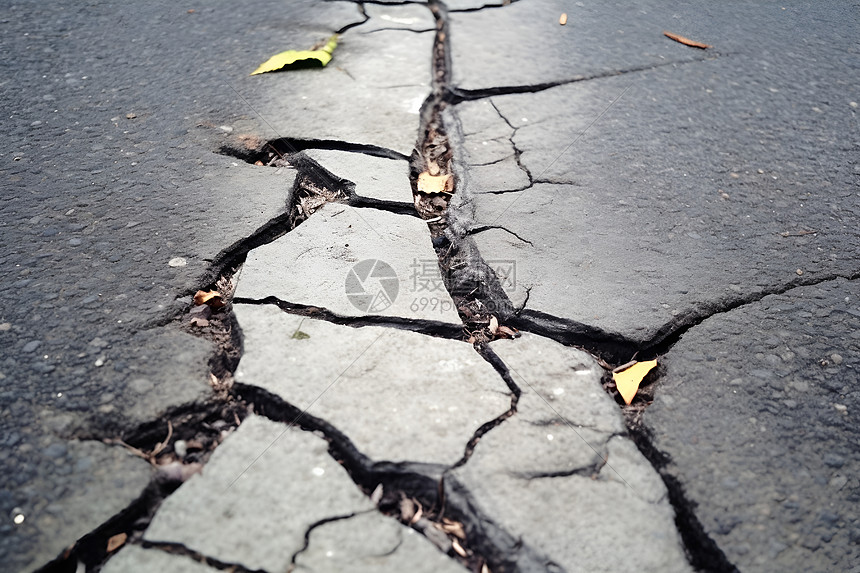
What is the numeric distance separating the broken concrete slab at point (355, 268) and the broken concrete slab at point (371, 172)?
0.29 ft

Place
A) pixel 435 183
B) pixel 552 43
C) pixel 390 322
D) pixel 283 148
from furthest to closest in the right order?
pixel 552 43 → pixel 283 148 → pixel 435 183 → pixel 390 322

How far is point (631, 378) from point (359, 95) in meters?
1.57

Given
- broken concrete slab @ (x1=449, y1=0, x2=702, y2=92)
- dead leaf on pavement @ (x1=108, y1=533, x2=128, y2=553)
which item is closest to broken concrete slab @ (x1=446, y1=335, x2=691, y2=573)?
dead leaf on pavement @ (x1=108, y1=533, x2=128, y2=553)

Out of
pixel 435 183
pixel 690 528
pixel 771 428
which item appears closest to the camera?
pixel 690 528

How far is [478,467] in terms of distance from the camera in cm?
127

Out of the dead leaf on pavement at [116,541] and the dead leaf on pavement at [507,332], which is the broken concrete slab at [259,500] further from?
the dead leaf on pavement at [507,332]

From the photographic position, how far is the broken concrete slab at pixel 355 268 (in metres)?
1.65

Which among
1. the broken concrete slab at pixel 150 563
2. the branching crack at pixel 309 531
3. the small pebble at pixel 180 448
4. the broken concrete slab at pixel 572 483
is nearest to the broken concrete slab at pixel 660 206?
the broken concrete slab at pixel 572 483

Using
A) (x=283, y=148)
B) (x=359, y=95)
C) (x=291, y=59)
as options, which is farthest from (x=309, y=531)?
(x=291, y=59)

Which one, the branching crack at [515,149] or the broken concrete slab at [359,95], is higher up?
the broken concrete slab at [359,95]

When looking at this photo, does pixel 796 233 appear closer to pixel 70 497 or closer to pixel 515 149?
pixel 515 149

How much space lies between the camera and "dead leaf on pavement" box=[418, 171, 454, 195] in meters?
2.11

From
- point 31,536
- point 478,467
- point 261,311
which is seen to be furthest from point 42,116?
point 478,467

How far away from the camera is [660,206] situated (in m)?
2.04
